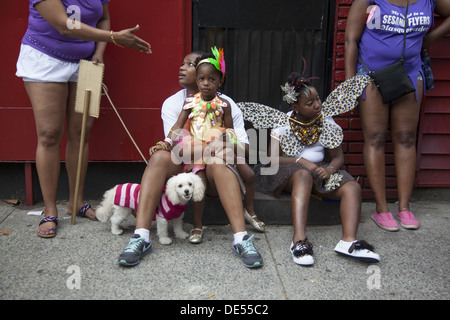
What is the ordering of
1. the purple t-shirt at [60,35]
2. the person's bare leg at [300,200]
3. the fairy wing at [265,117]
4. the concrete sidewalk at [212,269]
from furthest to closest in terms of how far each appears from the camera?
the fairy wing at [265,117], the purple t-shirt at [60,35], the person's bare leg at [300,200], the concrete sidewalk at [212,269]

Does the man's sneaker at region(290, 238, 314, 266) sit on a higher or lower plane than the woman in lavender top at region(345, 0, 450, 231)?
lower

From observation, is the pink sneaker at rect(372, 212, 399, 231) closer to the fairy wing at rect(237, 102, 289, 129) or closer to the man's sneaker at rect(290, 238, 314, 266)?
the man's sneaker at rect(290, 238, 314, 266)

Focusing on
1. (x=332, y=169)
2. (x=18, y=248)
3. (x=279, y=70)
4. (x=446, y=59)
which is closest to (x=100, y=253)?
(x=18, y=248)

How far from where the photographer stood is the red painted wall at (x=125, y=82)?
345 cm

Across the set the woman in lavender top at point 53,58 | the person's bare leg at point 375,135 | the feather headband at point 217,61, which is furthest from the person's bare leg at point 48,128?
the person's bare leg at point 375,135

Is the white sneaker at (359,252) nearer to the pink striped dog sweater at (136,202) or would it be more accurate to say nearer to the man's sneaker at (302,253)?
the man's sneaker at (302,253)

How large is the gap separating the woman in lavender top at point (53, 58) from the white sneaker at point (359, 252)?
189 centimetres

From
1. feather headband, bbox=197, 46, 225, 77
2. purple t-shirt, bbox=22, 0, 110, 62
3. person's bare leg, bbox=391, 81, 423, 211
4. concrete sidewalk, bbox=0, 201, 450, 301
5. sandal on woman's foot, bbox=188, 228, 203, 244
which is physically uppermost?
purple t-shirt, bbox=22, 0, 110, 62

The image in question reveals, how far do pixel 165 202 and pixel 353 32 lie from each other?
1975 millimetres

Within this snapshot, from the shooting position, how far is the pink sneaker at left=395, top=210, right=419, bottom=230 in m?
3.25

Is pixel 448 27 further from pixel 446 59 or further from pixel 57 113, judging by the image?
pixel 57 113

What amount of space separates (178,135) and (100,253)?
93 centimetres

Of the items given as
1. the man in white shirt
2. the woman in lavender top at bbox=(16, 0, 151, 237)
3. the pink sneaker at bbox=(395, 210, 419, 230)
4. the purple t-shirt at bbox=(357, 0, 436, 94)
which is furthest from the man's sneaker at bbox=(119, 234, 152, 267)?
the purple t-shirt at bbox=(357, 0, 436, 94)

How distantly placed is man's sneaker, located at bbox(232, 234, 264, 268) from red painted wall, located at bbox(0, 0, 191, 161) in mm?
1462
